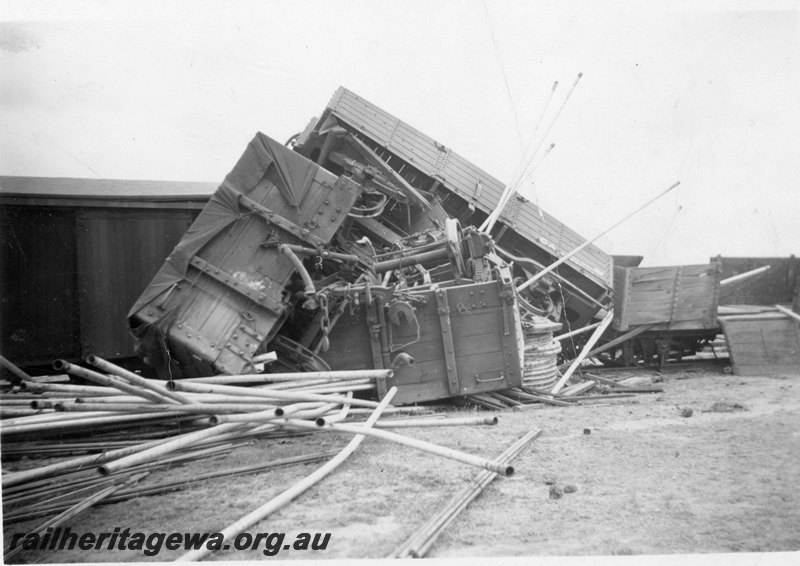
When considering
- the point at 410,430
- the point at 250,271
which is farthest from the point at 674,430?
the point at 250,271

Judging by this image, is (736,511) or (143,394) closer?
(736,511)

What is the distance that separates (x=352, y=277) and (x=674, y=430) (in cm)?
403

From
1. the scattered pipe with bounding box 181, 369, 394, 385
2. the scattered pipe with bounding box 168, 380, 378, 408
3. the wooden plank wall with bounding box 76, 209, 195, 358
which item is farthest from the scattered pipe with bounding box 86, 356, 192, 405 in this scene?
the wooden plank wall with bounding box 76, 209, 195, 358

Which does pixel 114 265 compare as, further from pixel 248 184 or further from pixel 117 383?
pixel 117 383

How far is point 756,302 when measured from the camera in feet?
37.6

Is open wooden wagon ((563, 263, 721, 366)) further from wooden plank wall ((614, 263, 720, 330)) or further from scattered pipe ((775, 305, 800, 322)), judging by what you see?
scattered pipe ((775, 305, 800, 322))

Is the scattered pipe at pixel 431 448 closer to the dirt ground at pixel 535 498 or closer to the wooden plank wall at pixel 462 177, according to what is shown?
the dirt ground at pixel 535 498

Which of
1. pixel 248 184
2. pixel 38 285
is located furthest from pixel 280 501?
pixel 38 285

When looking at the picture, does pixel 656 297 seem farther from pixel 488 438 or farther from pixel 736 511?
pixel 736 511

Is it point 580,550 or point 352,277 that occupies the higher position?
point 352,277

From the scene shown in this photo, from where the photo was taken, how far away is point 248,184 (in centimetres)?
655

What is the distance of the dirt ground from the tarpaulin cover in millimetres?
2463

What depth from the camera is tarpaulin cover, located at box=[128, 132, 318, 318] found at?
6.40 metres

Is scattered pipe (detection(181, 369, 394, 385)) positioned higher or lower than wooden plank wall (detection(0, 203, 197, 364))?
lower
